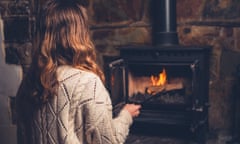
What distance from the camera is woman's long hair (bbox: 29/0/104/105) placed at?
1754 millimetres

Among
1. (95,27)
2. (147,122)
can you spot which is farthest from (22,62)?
(147,122)

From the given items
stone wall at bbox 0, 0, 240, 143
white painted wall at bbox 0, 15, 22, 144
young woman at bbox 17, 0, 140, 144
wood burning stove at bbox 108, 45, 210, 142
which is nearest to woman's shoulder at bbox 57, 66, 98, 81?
young woman at bbox 17, 0, 140, 144

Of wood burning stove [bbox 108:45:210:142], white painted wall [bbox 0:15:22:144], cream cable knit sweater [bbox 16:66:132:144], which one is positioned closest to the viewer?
cream cable knit sweater [bbox 16:66:132:144]

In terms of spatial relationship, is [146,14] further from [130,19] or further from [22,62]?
[22,62]

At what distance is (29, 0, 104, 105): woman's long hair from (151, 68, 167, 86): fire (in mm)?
1915

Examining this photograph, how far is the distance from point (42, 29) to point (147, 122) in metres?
2.02

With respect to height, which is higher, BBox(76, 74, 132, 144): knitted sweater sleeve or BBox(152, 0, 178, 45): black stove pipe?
BBox(152, 0, 178, 45): black stove pipe

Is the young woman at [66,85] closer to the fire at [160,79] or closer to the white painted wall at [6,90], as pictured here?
the fire at [160,79]

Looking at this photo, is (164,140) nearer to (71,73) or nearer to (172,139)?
(172,139)

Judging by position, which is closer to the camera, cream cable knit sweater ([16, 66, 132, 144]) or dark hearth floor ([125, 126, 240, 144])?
cream cable knit sweater ([16, 66, 132, 144])

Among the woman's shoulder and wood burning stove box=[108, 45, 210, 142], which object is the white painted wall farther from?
the woman's shoulder

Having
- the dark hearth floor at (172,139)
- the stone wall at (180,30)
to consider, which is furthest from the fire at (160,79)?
the dark hearth floor at (172,139)

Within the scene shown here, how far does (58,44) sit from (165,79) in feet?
6.63

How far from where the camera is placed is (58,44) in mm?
1765
